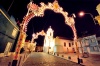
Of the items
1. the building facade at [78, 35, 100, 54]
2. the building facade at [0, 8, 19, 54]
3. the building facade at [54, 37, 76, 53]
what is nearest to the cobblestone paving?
the building facade at [0, 8, 19, 54]

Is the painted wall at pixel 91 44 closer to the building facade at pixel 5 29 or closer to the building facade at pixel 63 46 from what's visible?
the building facade at pixel 63 46

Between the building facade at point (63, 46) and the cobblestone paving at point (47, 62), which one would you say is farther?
the building facade at point (63, 46)

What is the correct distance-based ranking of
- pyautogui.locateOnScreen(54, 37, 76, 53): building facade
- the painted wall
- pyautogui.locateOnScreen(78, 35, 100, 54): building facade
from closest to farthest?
pyautogui.locateOnScreen(78, 35, 100, 54): building facade < the painted wall < pyautogui.locateOnScreen(54, 37, 76, 53): building facade

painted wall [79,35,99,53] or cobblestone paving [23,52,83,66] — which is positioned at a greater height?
painted wall [79,35,99,53]

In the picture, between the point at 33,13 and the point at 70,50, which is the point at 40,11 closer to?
the point at 33,13

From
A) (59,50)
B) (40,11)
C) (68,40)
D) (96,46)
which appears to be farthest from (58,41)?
(40,11)

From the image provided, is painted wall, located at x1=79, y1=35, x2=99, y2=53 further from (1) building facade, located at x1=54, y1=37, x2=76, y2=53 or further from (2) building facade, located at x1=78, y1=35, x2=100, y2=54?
(1) building facade, located at x1=54, y1=37, x2=76, y2=53

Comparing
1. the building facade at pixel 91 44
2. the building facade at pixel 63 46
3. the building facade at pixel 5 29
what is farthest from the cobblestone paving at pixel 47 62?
the building facade at pixel 63 46

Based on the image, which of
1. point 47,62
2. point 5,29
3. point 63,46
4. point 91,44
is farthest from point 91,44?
point 5,29

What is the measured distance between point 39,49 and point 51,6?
5504 cm

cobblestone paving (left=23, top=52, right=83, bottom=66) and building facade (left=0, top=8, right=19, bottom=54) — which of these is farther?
building facade (left=0, top=8, right=19, bottom=54)

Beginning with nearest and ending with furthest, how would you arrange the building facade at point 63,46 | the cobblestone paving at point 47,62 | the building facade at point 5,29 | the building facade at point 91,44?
the cobblestone paving at point 47,62, the building facade at point 5,29, the building facade at point 91,44, the building facade at point 63,46

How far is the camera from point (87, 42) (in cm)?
2828

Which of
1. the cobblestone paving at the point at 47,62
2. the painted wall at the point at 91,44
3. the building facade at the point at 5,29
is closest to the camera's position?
the cobblestone paving at the point at 47,62
